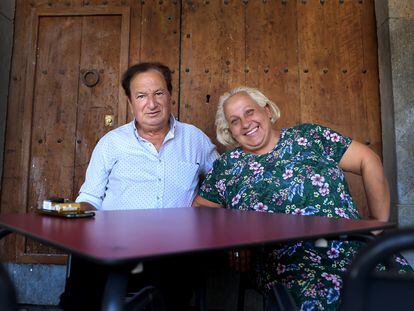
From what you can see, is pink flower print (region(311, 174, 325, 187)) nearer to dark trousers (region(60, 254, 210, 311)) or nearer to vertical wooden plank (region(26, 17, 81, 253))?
dark trousers (region(60, 254, 210, 311))

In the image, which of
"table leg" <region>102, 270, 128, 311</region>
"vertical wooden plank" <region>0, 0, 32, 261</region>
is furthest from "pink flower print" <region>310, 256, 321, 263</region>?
"vertical wooden plank" <region>0, 0, 32, 261</region>

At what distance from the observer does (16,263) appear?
195 cm

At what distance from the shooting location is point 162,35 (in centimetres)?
205

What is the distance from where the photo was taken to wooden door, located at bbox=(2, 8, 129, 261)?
6.55ft

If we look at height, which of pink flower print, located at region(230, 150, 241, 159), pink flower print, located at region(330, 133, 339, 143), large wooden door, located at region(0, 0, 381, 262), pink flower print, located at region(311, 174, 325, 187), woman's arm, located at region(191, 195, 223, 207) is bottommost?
woman's arm, located at region(191, 195, 223, 207)

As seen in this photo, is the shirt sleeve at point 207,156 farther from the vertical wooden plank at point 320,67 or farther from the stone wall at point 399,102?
the stone wall at point 399,102

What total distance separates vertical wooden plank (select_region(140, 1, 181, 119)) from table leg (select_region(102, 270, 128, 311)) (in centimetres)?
158

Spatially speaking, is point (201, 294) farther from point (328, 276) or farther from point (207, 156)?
point (207, 156)

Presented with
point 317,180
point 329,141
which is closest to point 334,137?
point 329,141

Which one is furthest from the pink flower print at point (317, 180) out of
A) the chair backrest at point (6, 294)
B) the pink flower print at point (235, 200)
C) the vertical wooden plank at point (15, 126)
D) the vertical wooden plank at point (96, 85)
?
the vertical wooden plank at point (15, 126)

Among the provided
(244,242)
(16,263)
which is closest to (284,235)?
(244,242)

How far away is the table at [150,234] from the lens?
518 millimetres

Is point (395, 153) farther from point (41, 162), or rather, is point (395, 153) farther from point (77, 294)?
point (41, 162)

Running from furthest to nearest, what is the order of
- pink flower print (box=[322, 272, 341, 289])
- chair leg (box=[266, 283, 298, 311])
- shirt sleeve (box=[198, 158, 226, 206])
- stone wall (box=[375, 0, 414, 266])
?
stone wall (box=[375, 0, 414, 266]), shirt sleeve (box=[198, 158, 226, 206]), pink flower print (box=[322, 272, 341, 289]), chair leg (box=[266, 283, 298, 311])
